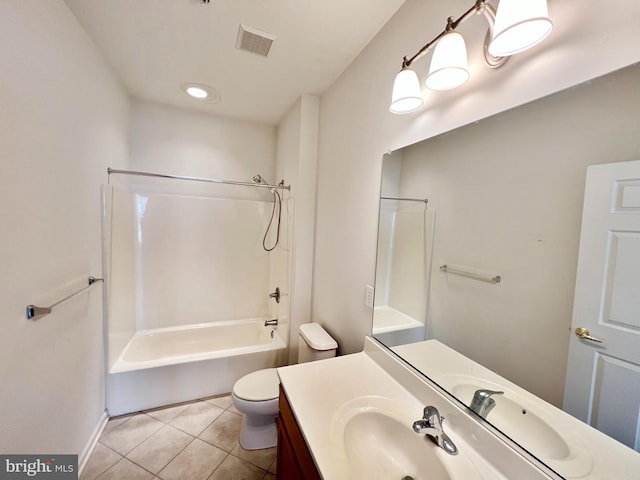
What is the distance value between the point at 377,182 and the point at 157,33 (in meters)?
1.59

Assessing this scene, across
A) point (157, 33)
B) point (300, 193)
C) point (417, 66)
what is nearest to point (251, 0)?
point (157, 33)

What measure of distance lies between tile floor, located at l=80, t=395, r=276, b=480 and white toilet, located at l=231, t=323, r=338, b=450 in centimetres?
7

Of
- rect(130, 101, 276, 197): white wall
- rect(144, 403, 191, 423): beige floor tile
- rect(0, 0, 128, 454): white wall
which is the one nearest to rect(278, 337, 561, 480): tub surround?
rect(0, 0, 128, 454): white wall

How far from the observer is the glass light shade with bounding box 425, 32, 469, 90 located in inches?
32.8

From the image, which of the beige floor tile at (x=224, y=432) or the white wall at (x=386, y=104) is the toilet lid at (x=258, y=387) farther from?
the white wall at (x=386, y=104)

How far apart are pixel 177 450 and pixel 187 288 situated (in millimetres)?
1433

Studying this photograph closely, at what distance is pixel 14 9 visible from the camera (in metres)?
0.96

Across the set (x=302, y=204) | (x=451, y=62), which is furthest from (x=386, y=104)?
(x=302, y=204)

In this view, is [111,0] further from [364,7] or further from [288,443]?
[288,443]

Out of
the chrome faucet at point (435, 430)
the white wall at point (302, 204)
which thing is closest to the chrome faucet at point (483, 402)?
the chrome faucet at point (435, 430)

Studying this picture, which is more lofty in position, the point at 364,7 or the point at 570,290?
the point at 364,7

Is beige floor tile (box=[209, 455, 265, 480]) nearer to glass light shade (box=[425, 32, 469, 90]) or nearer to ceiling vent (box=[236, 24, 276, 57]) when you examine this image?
glass light shade (box=[425, 32, 469, 90])

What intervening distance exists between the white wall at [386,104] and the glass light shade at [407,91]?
0.07 m

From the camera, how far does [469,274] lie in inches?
37.3
